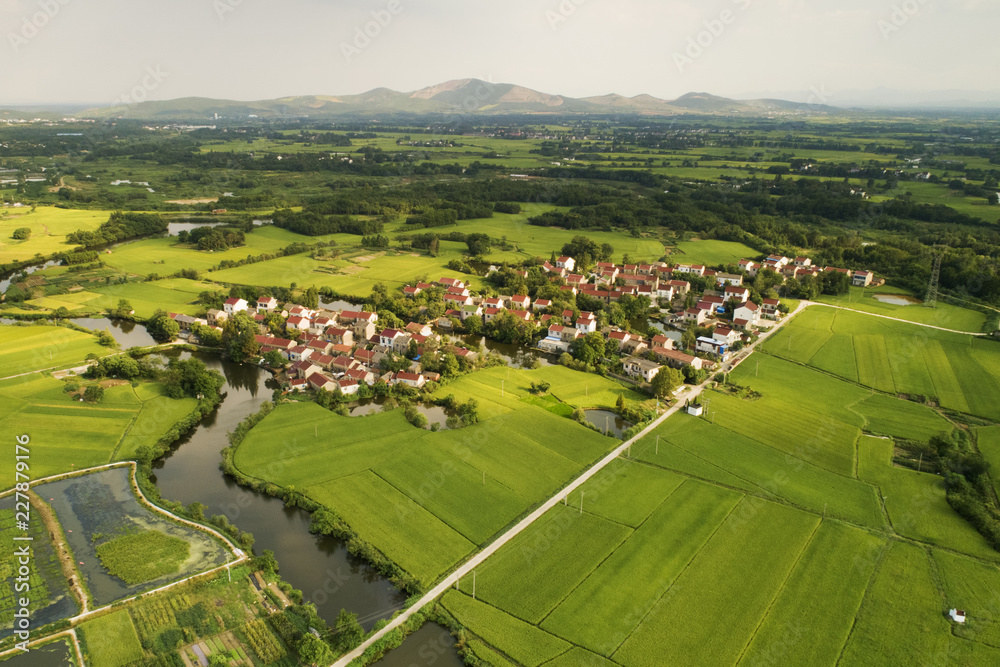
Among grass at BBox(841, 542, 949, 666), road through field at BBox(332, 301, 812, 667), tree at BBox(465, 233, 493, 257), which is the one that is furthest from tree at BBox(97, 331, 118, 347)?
grass at BBox(841, 542, 949, 666)

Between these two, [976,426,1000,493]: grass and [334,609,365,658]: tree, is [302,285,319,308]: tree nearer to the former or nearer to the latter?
[334,609,365,658]: tree

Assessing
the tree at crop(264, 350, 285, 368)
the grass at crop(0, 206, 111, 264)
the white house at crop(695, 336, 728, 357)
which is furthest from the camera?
the grass at crop(0, 206, 111, 264)

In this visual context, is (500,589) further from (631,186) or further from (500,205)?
(631,186)

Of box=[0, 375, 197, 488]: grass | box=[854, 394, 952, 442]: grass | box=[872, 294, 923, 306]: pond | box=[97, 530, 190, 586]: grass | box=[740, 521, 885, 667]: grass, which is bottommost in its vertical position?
box=[740, 521, 885, 667]: grass

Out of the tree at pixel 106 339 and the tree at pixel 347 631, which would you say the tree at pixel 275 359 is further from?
the tree at pixel 347 631

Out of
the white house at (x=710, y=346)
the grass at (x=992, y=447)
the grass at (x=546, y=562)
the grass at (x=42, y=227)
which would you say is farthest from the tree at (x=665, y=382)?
the grass at (x=42, y=227)

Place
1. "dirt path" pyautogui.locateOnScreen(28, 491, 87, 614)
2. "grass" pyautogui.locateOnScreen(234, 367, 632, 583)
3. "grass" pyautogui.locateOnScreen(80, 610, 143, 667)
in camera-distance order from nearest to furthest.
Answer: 1. "grass" pyautogui.locateOnScreen(80, 610, 143, 667)
2. "dirt path" pyautogui.locateOnScreen(28, 491, 87, 614)
3. "grass" pyautogui.locateOnScreen(234, 367, 632, 583)

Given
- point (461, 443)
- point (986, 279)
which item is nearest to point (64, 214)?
point (461, 443)

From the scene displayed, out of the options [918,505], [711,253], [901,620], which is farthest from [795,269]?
[901,620]
